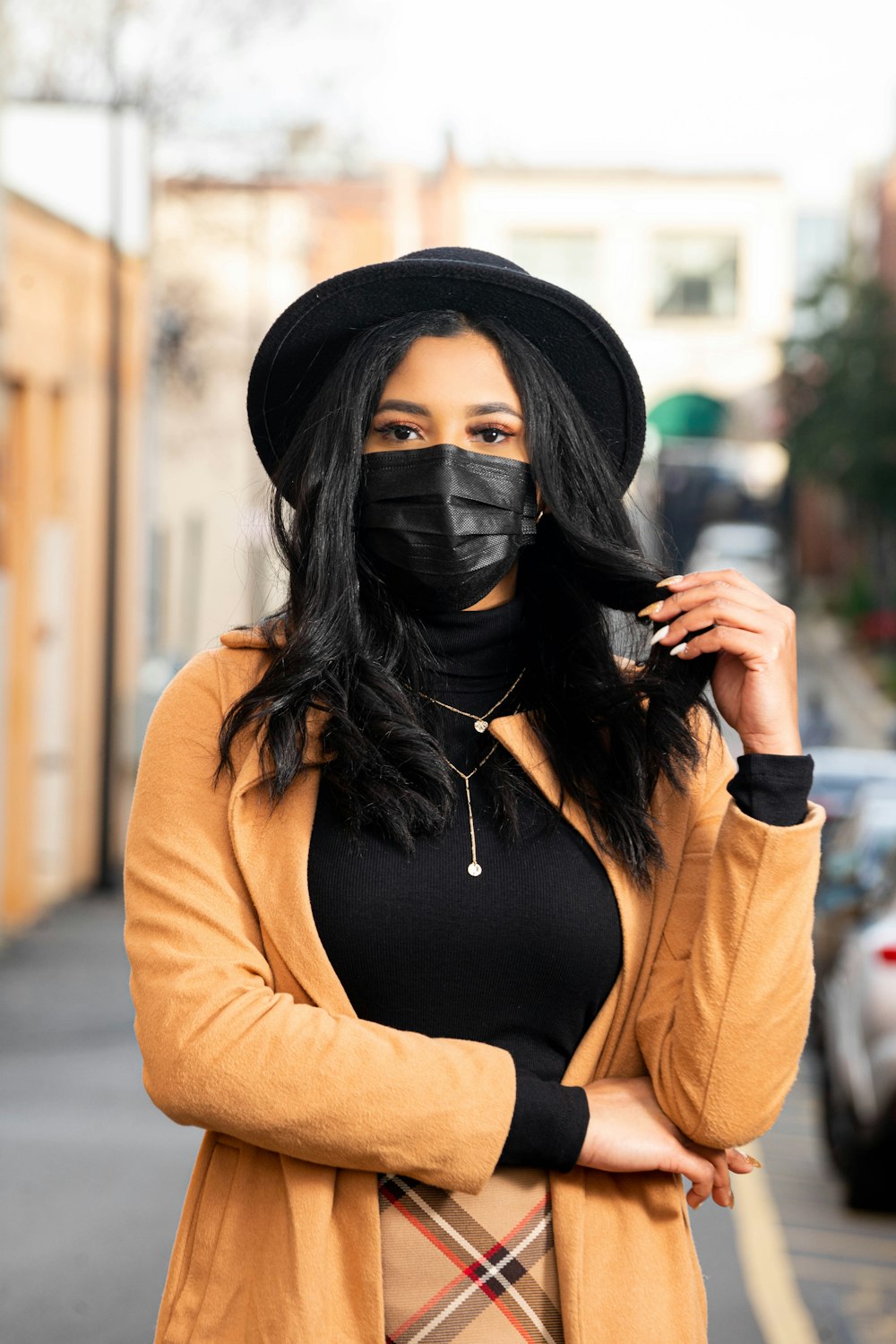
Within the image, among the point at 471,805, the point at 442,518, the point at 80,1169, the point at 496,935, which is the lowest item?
the point at 80,1169

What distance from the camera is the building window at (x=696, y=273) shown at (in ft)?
163

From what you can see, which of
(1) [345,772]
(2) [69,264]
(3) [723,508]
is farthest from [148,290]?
(3) [723,508]

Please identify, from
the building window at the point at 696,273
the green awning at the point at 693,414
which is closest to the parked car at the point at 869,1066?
the green awning at the point at 693,414

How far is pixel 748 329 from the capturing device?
50.3 metres

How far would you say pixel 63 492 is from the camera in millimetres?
15141

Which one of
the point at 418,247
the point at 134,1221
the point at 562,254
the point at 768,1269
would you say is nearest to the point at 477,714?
the point at 768,1269

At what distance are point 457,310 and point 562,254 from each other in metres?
48.2

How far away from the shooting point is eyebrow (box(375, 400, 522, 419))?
95.1 inches

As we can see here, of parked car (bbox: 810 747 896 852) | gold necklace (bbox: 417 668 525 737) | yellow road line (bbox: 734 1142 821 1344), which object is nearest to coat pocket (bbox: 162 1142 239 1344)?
gold necklace (bbox: 417 668 525 737)

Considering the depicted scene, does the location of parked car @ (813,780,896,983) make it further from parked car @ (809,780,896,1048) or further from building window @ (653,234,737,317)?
building window @ (653,234,737,317)

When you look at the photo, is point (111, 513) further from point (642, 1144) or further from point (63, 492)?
point (642, 1144)

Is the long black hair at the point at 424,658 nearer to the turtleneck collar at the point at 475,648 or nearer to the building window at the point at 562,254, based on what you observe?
the turtleneck collar at the point at 475,648

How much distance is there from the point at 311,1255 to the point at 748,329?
49947mm

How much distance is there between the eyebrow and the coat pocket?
97 cm
